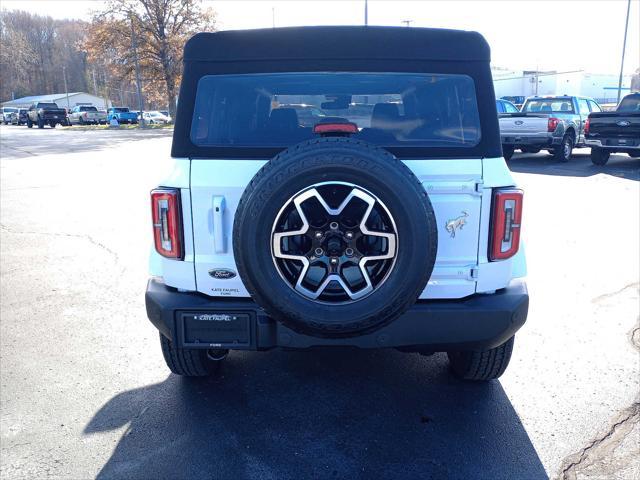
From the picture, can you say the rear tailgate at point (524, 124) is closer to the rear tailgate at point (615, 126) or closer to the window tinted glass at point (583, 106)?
the rear tailgate at point (615, 126)

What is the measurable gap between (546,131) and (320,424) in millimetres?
14186

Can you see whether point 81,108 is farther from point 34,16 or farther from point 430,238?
point 34,16

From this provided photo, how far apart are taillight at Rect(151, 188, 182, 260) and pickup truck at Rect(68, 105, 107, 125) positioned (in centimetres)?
5189

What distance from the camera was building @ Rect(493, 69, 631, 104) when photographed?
67281mm

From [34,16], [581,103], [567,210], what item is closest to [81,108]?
[581,103]

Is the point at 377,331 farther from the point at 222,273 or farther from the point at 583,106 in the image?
the point at 583,106

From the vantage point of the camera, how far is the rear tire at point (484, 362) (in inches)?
128

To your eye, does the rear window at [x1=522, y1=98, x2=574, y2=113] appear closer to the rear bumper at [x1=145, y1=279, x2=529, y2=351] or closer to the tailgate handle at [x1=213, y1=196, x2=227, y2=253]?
the rear bumper at [x1=145, y1=279, x2=529, y2=351]

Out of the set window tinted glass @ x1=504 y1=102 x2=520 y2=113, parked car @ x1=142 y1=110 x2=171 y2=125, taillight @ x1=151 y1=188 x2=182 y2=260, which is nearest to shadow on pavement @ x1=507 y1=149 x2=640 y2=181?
window tinted glass @ x1=504 y1=102 x2=520 y2=113

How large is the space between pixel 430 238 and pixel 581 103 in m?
17.5

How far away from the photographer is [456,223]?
2748 mm

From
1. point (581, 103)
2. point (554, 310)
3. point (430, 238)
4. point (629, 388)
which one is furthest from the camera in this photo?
point (581, 103)

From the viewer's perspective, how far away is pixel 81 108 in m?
51.2

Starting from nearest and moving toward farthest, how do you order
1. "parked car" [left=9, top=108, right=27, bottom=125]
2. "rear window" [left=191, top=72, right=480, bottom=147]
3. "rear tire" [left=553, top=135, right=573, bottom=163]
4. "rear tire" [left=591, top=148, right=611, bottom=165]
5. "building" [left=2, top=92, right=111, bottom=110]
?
"rear window" [left=191, top=72, right=480, bottom=147] → "rear tire" [left=591, top=148, right=611, bottom=165] → "rear tire" [left=553, top=135, right=573, bottom=163] → "parked car" [left=9, top=108, right=27, bottom=125] → "building" [left=2, top=92, right=111, bottom=110]
